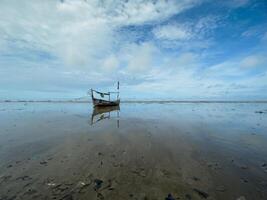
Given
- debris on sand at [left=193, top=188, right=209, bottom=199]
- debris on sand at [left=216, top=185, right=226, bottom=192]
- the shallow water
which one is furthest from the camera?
debris on sand at [left=216, top=185, right=226, bottom=192]

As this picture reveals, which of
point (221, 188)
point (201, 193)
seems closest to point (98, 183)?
point (201, 193)

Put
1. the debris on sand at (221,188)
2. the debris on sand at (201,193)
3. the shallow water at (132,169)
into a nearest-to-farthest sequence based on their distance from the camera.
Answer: the debris on sand at (201,193) → the shallow water at (132,169) → the debris on sand at (221,188)

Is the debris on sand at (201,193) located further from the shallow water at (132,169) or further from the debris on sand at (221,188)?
the debris on sand at (221,188)

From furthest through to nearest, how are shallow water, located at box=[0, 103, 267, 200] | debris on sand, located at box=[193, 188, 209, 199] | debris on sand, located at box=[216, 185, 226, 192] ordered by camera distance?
1. debris on sand, located at box=[216, 185, 226, 192]
2. shallow water, located at box=[0, 103, 267, 200]
3. debris on sand, located at box=[193, 188, 209, 199]

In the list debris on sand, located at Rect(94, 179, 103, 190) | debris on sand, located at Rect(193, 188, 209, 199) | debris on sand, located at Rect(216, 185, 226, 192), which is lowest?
debris on sand, located at Rect(193, 188, 209, 199)

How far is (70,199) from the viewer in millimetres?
4078

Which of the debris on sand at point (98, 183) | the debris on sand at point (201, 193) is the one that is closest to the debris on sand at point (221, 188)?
the debris on sand at point (201, 193)

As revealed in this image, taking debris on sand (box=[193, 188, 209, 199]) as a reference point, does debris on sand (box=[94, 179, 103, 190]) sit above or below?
above

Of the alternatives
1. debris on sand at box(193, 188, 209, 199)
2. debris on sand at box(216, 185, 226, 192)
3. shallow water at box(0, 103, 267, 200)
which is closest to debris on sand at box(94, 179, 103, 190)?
shallow water at box(0, 103, 267, 200)

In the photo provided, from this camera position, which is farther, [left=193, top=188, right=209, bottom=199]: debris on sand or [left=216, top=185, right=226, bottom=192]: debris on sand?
[left=216, top=185, right=226, bottom=192]: debris on sand

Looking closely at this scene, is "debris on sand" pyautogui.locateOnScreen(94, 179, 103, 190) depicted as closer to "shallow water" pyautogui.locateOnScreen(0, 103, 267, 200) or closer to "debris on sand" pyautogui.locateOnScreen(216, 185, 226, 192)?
"shallow water" pyautogui.locateOnScreen(0, 103, 267, 200)

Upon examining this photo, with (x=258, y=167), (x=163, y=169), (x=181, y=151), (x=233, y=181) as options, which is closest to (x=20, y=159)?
(x=163, y=169)

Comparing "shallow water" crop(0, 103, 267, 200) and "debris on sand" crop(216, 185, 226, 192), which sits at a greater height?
"shallow water" crop(0, 103, 267, 200)

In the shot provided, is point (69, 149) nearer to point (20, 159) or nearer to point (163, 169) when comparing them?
point (20, 159)
